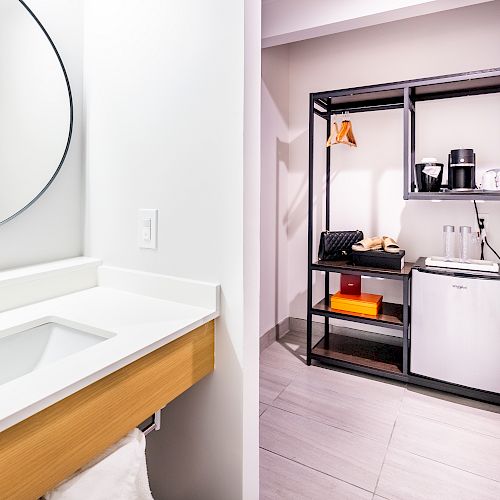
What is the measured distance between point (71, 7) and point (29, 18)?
166 mm

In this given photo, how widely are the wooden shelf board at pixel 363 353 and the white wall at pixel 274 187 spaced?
49 cm

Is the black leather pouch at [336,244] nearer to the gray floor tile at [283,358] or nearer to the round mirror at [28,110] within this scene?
the gray floor tile at [283,358]

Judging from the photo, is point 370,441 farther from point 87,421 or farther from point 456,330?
point 87,421

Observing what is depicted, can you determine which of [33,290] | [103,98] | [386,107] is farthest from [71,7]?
[386,107]

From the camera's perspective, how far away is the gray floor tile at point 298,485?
1.55 m

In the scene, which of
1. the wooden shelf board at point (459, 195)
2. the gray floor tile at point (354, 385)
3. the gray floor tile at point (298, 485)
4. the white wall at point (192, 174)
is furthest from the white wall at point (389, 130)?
the white wall at point (192, 174)

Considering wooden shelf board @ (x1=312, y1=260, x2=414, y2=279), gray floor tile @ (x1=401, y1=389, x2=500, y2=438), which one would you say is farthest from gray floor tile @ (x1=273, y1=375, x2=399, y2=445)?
wooden shelf board @ (x1=312, y1=260, x2=414, y2=279)

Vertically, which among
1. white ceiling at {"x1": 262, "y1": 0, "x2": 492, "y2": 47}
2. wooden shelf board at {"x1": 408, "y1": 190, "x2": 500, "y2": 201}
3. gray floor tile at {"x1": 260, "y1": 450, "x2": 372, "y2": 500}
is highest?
white ceiling at {"x1": 262, "y1": 0, "x2": 492, "y2": 47}

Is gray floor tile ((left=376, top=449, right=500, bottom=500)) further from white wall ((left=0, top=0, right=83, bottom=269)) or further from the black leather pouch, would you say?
white wall ((left=0, top=0, right=83, bottom=269))

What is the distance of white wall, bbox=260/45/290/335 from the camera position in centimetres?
282

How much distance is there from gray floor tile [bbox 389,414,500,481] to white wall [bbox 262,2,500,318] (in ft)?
3.34

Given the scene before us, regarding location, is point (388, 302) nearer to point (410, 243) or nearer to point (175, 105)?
point (410, 243)

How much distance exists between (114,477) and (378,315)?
1950 millimetres

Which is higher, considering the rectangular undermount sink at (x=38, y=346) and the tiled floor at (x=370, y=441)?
the rectangular undermount sink at (x=38, y=346)
